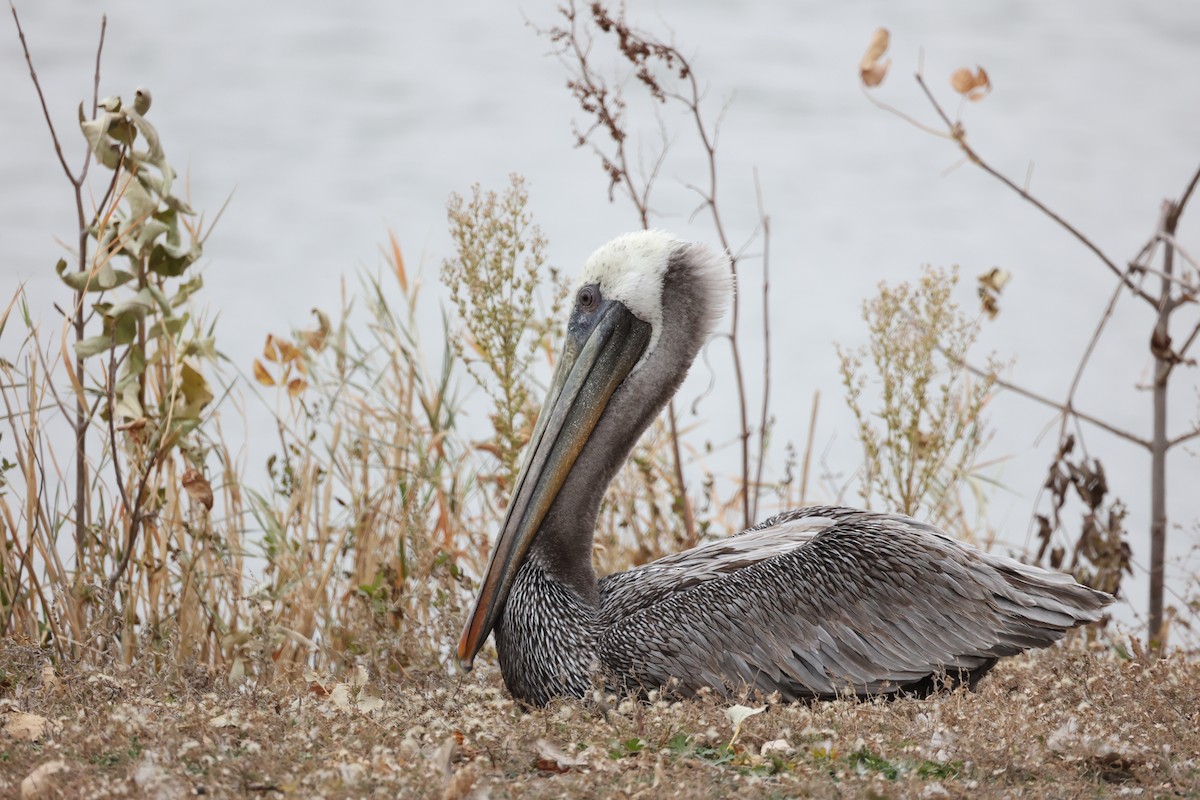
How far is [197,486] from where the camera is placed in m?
5.10

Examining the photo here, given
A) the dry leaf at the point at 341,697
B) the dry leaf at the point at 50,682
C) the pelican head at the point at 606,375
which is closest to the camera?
the dry leaf at the point at 341,697

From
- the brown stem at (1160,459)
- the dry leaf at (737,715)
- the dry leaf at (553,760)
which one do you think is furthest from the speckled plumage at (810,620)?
the brown stem at (1160,459)

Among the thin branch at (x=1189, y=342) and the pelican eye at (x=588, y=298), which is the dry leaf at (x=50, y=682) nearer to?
the pelican eye at (x=588, y=298)

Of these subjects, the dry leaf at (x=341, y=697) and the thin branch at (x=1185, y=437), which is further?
Answer: the thin branch at (x=1185, y=437)

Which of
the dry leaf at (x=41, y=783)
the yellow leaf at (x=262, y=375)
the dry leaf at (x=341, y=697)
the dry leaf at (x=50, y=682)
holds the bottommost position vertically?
the dry leaf at (x=41, y=783)

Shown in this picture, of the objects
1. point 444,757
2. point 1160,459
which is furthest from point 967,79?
point 444,757

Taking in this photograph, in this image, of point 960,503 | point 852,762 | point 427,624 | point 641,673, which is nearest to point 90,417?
point 427,624

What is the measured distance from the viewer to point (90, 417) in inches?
198

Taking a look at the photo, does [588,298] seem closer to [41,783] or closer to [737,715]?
[737,715]

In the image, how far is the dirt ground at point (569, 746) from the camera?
9.96ft

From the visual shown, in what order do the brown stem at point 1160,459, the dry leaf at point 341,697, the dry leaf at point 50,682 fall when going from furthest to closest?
the brown stem at point 1160,459 → the dry leaf at point 50,682 → the dry leaf at point 341,697

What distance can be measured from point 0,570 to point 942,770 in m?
3.40

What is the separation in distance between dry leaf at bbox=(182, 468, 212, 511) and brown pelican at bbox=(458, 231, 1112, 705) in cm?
→ 120

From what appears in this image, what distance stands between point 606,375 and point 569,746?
1668 millimetres
